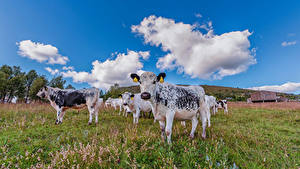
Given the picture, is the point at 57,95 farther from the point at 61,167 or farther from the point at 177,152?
the point at 177,152

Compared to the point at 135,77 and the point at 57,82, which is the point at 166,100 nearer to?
the point at 135,77

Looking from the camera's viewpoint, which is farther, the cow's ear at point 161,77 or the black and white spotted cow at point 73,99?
the black and white spotted cow at point 73,99

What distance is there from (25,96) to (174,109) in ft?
206

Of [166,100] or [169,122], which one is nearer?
[169,122]

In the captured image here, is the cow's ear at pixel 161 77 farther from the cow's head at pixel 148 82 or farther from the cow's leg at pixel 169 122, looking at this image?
the cow's leg at pixel 169 122

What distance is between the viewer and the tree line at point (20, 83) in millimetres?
35434

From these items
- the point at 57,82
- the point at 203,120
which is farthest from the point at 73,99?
the point at 57,82

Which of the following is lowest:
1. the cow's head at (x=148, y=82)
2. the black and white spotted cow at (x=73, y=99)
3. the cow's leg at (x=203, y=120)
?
the cow's leg at (x=203, y=120)

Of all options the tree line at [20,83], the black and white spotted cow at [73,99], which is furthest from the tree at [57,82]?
the black and white spotted cow at [73,99]

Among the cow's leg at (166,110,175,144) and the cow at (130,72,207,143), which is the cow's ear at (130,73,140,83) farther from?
the cow's leg at (166,110,175,144)

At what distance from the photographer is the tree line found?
116 feet

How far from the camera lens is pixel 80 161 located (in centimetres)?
283

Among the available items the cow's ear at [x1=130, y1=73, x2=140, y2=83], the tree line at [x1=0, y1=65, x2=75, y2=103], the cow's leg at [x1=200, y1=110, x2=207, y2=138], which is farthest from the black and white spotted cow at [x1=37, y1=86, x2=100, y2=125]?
the tree line at [x1=0, y1=65, x2=75, y2=103]

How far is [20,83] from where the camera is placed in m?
40.5
